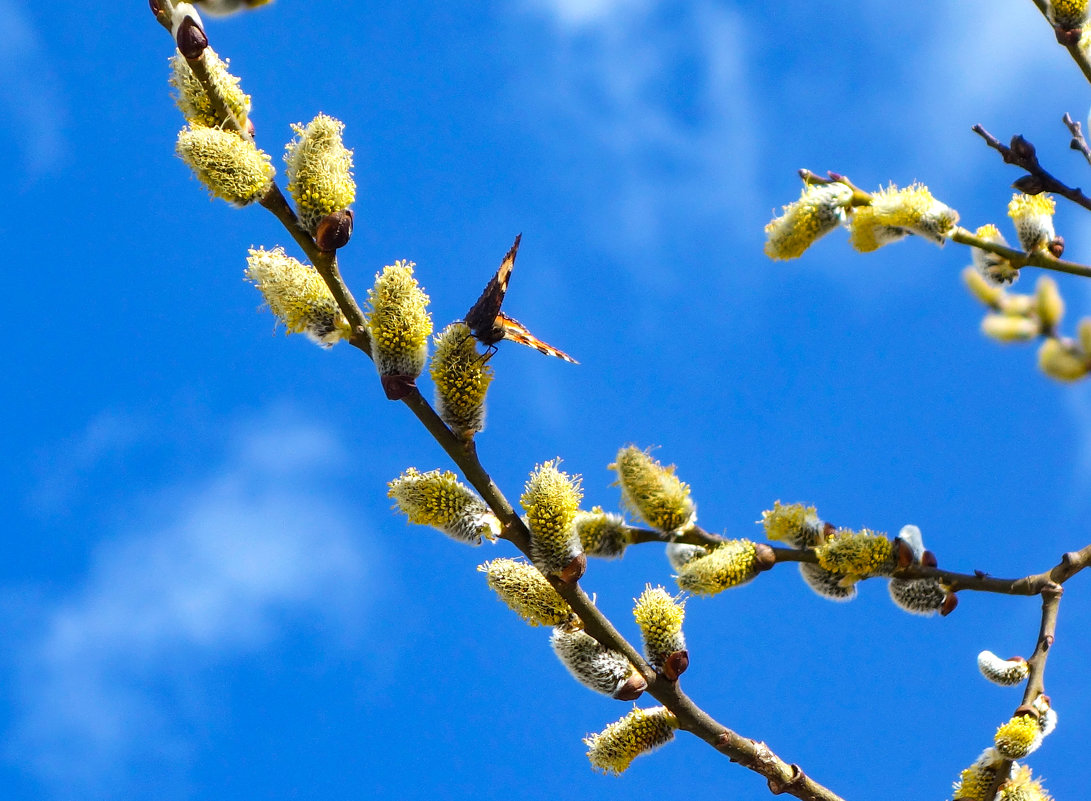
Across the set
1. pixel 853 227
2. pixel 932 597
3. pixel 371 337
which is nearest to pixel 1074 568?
pixel 932 597

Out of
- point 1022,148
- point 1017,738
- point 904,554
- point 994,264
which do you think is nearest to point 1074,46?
point 1022,148

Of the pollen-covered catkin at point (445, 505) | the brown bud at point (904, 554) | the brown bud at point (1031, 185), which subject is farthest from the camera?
the brown bud at point (904, 554)

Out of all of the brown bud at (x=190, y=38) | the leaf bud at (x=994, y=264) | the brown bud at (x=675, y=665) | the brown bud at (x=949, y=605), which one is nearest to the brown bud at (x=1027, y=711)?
the brown bud at (x=949, y=605)

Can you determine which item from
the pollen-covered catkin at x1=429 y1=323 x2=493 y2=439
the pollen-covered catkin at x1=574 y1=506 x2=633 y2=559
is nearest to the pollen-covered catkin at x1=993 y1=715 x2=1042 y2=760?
the pollen-covered catkin at x1=574 y1=506 x2=633 y2=559

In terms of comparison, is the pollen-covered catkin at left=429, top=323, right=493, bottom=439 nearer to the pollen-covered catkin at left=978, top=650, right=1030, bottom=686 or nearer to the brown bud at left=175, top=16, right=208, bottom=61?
the brown bud at left=175, top=16, right=208, bottom=61

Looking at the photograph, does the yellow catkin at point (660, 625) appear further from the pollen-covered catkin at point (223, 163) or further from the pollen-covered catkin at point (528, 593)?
the pollen-covered catkin at point (223, 163)

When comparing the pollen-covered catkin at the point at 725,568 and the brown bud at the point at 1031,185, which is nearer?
the brown bud at the point at 1031,185

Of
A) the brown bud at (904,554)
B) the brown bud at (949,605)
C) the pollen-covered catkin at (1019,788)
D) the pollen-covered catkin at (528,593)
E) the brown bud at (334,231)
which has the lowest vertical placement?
the pollen-covered catkin at (1019,788)
